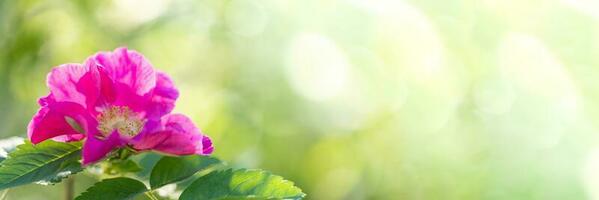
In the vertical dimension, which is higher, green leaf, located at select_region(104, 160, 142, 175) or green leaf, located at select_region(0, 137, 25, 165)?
green leaf, located at select_region(0, 137, 25, 165)

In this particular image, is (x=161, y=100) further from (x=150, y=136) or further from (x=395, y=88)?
(x=395, y=88)

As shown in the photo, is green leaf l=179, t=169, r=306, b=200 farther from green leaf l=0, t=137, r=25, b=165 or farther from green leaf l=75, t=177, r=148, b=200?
green leaf l=0, t=137, r=25, b=165

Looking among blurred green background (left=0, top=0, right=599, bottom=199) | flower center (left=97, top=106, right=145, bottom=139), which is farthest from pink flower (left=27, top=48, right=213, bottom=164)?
blurred green background (left=0, top=0, right=599, bottom=199)

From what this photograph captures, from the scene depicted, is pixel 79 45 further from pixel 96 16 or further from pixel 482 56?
pixel 482 56

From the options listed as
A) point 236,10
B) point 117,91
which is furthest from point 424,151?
point 117,91

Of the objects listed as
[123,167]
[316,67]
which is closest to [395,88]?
[316,67]
